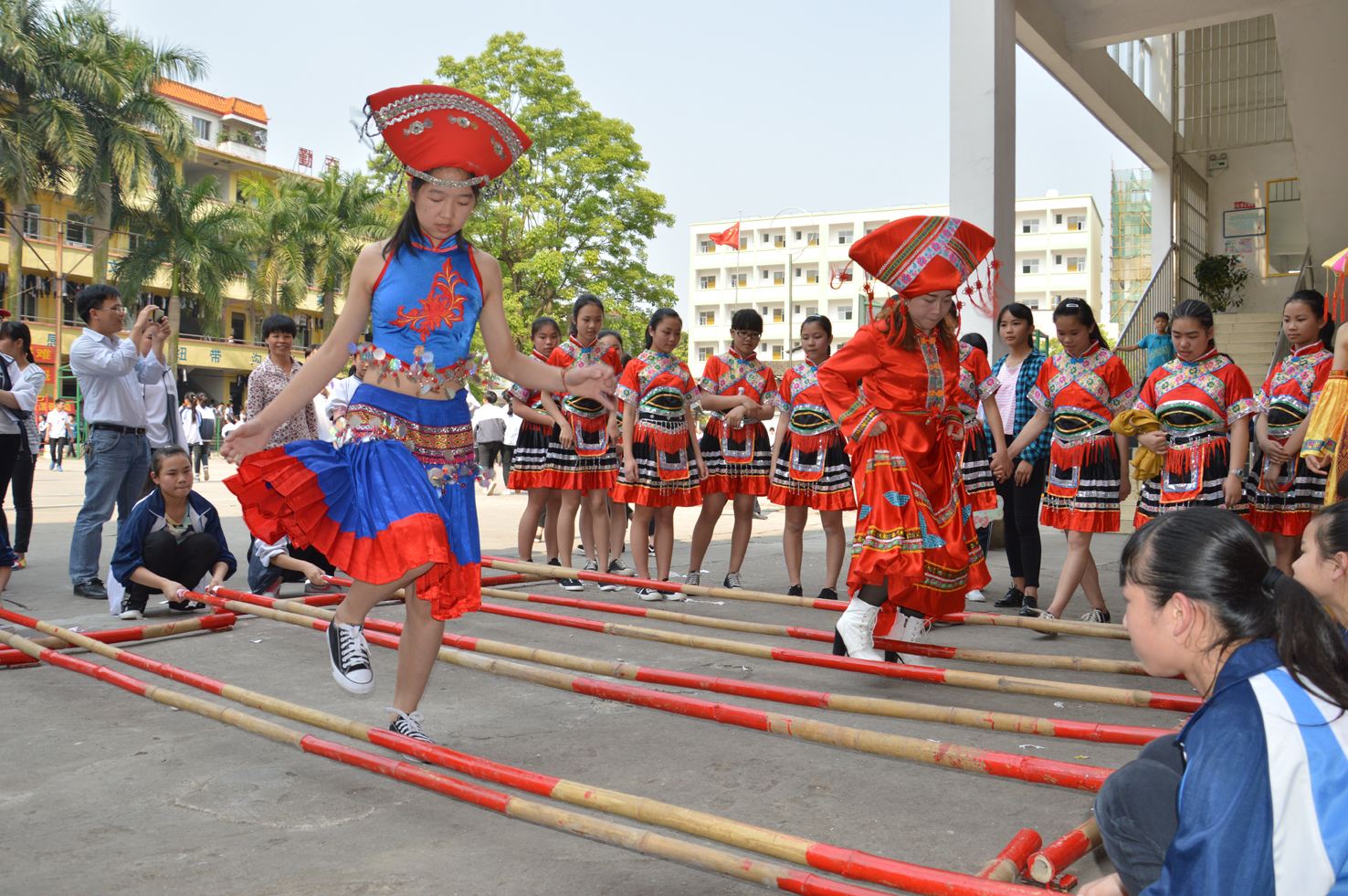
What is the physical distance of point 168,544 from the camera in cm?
646

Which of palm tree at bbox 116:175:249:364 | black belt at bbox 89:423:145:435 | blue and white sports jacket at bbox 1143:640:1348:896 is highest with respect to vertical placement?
palm tree at bbox 116:175:249:364

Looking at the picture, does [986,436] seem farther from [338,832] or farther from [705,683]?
[338,832]

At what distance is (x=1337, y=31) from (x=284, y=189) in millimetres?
34329

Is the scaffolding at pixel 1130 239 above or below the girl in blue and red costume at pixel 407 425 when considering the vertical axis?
above

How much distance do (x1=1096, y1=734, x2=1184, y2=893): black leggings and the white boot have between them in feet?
9.22

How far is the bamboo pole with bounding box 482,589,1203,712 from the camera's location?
3.73 metres

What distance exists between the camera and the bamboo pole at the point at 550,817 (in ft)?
7.48

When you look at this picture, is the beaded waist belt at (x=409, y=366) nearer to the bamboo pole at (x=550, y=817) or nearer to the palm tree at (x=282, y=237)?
the bamboo pole at (x=550, y=817)

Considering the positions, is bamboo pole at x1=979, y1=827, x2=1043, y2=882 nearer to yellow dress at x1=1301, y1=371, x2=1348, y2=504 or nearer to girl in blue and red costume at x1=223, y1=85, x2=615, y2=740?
girl in blue and red costume at x1=223, y1=85, x2=615, y2=740

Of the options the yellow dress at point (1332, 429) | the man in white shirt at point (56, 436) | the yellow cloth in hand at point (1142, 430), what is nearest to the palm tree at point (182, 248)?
the man in white shirt at point (56, 436)

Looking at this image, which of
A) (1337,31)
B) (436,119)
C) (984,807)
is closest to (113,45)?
(1337,31)

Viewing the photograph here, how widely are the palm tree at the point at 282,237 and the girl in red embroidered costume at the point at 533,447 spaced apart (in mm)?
32739

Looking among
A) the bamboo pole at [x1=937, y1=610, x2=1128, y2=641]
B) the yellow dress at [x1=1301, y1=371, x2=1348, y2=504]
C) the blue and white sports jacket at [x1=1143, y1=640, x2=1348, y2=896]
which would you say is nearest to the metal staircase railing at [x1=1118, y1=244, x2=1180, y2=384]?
the yellow dress at [x1=1301, y1=371, x2=1348, y2=504]

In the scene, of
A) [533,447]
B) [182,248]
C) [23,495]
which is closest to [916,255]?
[533,447]
